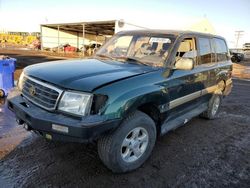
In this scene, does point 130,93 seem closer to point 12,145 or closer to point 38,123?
point 38,123

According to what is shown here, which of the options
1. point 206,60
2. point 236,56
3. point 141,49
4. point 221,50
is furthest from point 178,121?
point 236,56

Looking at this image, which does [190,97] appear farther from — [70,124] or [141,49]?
[70,124]

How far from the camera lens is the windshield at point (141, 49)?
4.01m

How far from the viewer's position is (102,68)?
3.49 meters

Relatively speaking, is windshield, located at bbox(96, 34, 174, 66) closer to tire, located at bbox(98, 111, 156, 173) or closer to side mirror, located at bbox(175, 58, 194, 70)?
side mirror, located at bbox(175, 58, 194, 70)

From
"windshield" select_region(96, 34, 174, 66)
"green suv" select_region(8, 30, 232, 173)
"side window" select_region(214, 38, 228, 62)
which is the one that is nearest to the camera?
"green suv" select_region(8, 30, 232, 173)

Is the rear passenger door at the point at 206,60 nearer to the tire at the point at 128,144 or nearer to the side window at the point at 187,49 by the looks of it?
the side window at the point at 187,49

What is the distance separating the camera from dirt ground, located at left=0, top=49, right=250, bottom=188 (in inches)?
126

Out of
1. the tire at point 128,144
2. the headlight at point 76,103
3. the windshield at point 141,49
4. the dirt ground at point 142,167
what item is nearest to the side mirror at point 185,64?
the windshield at point 141,49

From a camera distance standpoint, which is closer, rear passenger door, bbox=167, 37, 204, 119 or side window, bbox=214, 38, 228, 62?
rear passenger door, bbox=167, 37, 204, 119

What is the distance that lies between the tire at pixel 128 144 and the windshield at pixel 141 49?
104cm

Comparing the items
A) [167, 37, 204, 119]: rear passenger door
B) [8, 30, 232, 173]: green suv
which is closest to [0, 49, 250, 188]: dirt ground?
[8, 30, 232, 173]: green suv

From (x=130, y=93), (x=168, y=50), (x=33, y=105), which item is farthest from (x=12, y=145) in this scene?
(x=168, y=50)

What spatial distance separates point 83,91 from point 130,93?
575 millimetres
